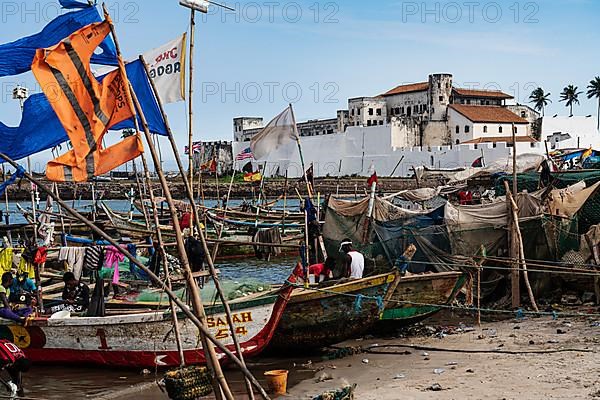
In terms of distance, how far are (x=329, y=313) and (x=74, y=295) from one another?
469 centimetres

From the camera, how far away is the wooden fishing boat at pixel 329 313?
11.9m

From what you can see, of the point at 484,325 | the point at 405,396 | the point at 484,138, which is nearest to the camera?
the point at 405,396

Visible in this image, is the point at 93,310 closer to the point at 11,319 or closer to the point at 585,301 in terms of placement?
the point at 11,319

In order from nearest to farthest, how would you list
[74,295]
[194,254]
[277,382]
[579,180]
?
[277,382] < [74,295] < [194,254] < [579,180]

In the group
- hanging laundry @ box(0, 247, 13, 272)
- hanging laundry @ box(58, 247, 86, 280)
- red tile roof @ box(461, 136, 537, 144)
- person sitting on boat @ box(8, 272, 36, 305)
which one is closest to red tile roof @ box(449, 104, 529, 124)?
red tile roof @ box(461, 136, 537, 144)

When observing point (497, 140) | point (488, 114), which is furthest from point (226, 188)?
point (488, 114)

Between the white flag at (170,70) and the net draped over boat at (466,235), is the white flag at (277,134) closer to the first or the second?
the net draped over boat at (466,235)

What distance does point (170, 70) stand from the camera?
10.7 meters

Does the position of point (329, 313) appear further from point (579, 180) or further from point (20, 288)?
point (579, 180)

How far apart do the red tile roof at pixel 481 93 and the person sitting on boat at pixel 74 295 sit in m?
75.5

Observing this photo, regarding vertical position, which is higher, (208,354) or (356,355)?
(208,354)

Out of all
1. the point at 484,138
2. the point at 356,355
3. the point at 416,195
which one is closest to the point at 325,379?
the point at 356,355

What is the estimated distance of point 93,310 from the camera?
1227 cm

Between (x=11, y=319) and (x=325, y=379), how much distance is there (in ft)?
17.7
